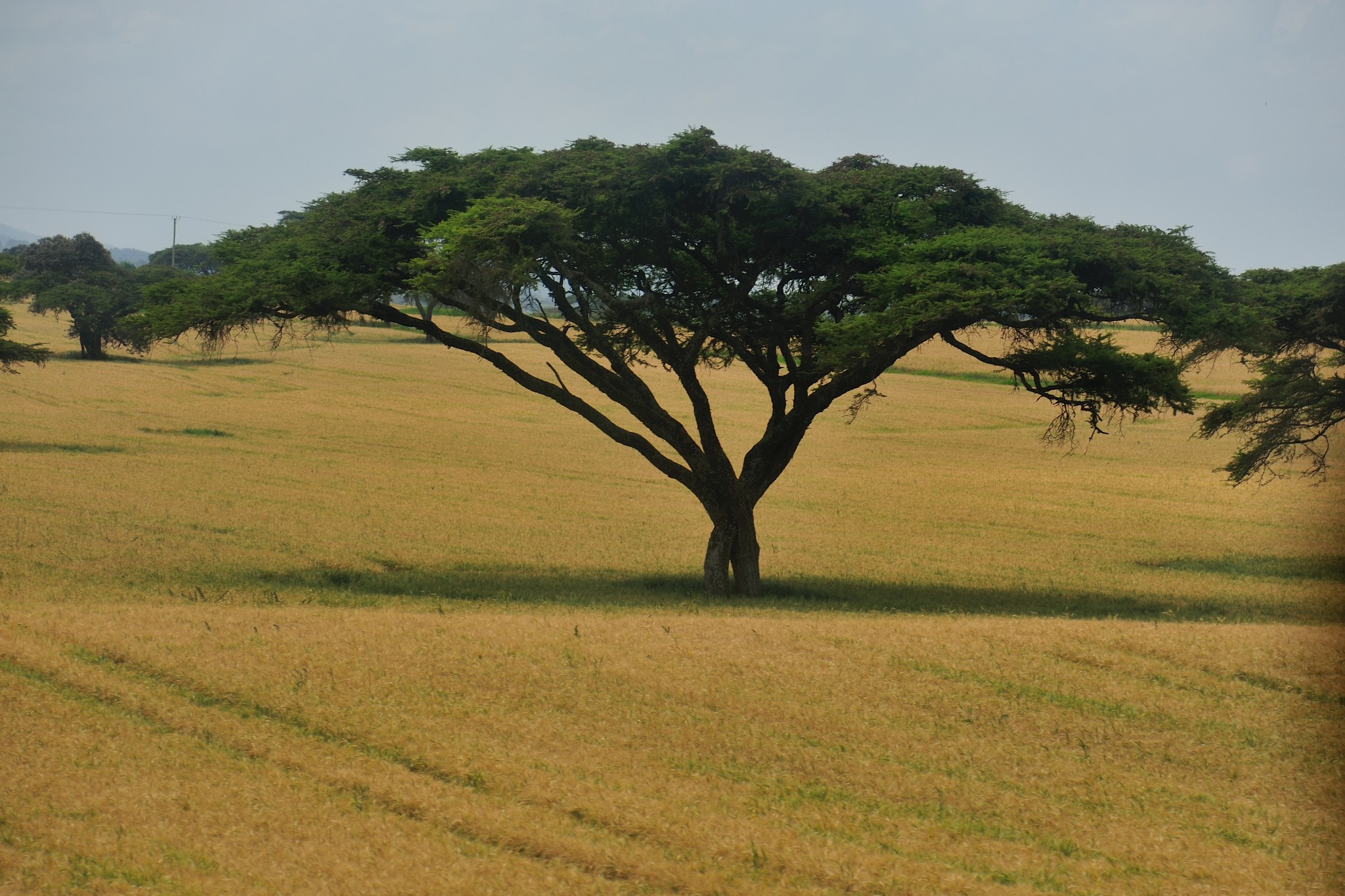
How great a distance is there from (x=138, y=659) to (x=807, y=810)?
7.83 meters

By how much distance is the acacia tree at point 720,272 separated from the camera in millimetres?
16969

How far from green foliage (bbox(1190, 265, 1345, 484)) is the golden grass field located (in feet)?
11.2

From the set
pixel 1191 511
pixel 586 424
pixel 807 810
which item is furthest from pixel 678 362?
pixel 586 424

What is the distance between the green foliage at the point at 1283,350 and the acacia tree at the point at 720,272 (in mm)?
734

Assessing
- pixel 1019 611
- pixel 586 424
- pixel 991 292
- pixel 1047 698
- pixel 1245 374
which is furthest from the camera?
pixel 1245 374

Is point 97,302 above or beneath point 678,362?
above

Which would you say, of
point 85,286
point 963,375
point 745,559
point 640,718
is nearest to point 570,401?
point 745,559

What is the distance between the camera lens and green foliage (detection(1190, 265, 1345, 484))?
1744 centimetres

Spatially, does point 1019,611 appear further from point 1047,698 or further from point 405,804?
point 405,804

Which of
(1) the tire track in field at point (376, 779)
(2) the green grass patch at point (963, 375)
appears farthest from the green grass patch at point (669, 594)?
(2) the green grass patch at point (963, 375)

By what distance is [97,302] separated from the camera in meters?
71.6

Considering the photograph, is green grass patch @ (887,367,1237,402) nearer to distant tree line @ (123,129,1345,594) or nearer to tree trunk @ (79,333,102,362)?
distant tree line @ (123,129,1345,594)

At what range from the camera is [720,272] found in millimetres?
21156

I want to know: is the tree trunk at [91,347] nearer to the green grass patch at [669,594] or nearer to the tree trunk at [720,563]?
the green grass patch at [669,594]
